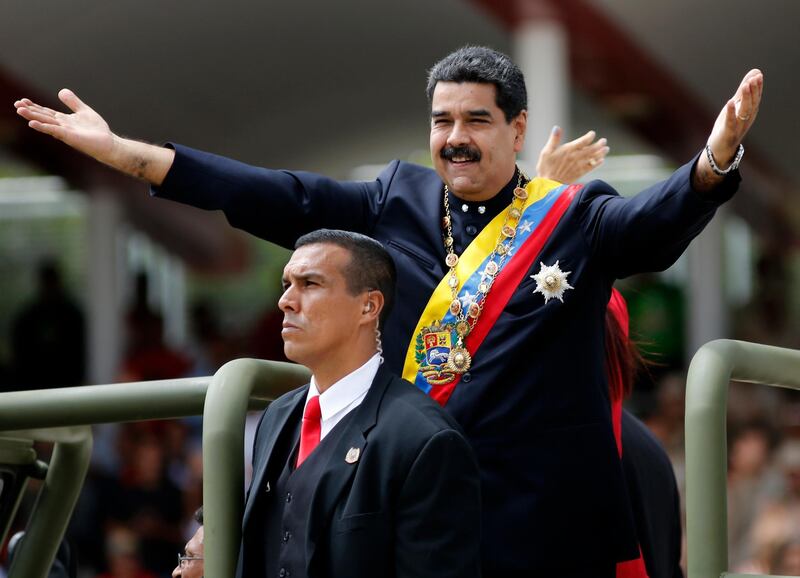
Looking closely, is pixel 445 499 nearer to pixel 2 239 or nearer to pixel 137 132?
pixel 137 132

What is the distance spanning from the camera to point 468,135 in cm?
319

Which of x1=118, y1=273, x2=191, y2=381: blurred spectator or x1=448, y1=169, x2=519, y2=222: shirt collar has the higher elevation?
x1=118, y1=273, x2=191, y2=381: blurred spectator

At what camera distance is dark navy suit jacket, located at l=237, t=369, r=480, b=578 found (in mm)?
2736

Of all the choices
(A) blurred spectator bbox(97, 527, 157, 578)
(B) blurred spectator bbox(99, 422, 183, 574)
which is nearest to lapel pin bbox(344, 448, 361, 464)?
(A) blurred spectator bbox(97, 527, 157, 578)

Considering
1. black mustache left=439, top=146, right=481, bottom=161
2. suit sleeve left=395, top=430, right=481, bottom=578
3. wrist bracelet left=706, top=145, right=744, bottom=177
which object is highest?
black mustache left=439, top=146, right=481, bottom=161

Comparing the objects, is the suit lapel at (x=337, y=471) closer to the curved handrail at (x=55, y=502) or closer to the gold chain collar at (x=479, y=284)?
the gold chain collar at (x=479, y=284)

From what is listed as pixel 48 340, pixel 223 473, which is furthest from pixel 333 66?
pixel 223 473

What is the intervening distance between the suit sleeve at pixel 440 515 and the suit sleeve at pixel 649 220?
557 mm

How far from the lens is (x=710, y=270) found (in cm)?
1390

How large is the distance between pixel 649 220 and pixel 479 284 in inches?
14.3

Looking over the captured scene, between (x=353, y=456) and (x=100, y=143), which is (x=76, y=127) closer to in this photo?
(x=100, y=143)

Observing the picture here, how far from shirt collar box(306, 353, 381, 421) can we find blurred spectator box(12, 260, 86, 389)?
10288mm

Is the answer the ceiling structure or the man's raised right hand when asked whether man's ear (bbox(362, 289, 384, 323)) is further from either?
the ceiling structure

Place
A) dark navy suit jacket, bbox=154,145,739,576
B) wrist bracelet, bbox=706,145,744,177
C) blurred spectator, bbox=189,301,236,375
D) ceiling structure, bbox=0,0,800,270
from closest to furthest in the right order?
wrist bracelet, bbox=706,145,744,177 < dark navy suit jacket, bbox=154,145,739,576 < ceiling structure, bbox=0,0,800,270 < blurred spectator, bbox=189,301,236,375
